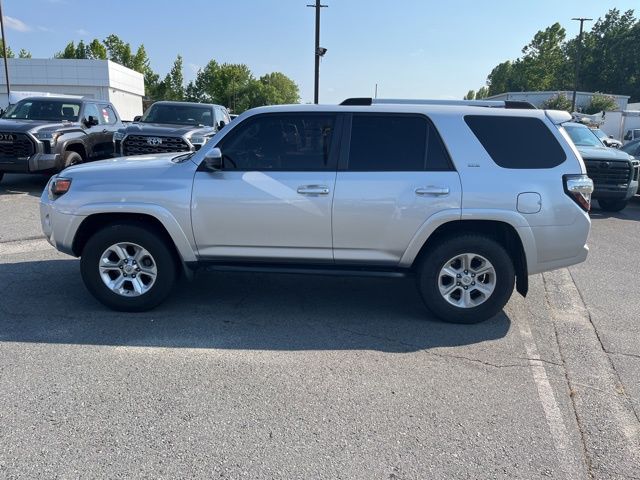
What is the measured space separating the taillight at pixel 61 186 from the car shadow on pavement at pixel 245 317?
1.08 metres

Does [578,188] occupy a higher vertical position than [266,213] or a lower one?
higher

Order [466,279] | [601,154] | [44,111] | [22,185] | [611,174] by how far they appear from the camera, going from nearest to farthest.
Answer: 1. [466,279]
2. [611,174]
3. [601,154]
4. [44,111]
5. [22,185]

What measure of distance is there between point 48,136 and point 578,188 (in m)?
10.00

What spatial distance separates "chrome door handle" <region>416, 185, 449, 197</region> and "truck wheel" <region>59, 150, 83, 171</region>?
9002 mm

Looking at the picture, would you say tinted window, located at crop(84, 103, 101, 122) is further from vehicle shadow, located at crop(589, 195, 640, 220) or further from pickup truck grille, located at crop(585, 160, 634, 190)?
vehicle shadow, located at crop(589, 195, 640, 220)

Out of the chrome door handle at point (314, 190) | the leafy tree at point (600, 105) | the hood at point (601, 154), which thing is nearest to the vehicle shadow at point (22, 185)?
the chrome door handle at point (314, 190)

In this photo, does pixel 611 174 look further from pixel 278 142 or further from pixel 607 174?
pixel 278 142

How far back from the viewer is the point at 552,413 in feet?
11.4

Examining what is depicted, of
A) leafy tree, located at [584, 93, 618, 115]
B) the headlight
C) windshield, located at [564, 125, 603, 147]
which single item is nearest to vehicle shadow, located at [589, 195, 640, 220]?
windshield, located at [564, 125, 603, 147]

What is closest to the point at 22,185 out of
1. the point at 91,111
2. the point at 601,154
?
the point at 91,111

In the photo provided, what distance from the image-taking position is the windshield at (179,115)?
12031 millimetres

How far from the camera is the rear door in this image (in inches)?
182

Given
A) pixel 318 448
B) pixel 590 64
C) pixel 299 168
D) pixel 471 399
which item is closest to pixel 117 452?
pixel 318 448

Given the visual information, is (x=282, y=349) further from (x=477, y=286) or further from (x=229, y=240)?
(x=477, y=286)
